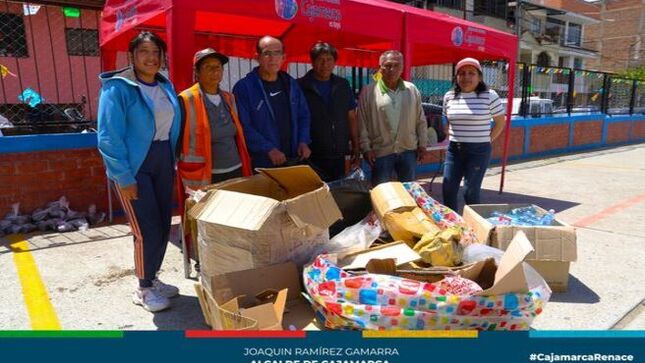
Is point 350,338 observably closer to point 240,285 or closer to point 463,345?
point 463,345

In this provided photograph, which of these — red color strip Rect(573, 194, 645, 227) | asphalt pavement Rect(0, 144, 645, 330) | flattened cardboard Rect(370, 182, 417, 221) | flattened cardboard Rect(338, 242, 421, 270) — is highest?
flattened cardboard Rect(370, 182, 417, 221)

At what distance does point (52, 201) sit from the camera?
16.1 feet

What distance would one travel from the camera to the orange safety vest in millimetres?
3008

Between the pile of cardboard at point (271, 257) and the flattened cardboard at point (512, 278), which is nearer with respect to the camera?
the flattened cardboard at point (512, 278)

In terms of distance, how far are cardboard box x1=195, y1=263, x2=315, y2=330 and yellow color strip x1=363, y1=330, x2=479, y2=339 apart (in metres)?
0.50

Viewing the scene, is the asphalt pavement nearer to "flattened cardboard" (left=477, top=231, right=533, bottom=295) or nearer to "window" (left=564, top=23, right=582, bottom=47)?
"flattened cardboard" (left=477, top=231, right=533, bottom=295)

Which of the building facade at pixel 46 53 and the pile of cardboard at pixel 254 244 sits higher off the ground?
the building facade at pixel 46 53

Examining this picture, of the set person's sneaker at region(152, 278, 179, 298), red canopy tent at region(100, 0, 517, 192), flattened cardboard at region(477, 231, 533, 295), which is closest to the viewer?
flattened cardboard at region(477, 231, 533, 295)

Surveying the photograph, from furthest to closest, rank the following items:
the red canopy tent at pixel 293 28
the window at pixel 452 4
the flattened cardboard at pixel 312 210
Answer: the window at pixel 452 4 < the red canopy tent at pixel 293 28 < the flattened cardboard at pixel 312 210

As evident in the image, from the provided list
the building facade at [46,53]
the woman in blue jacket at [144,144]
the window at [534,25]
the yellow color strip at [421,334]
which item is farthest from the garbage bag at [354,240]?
the window at [534,25]

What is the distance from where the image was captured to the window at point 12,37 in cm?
964

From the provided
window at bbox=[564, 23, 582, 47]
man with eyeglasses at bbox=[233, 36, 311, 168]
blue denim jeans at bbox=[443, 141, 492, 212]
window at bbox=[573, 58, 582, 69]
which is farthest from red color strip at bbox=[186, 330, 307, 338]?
window at bbox=[573, 58, 582, 69]

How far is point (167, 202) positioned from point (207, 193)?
0.50 metres

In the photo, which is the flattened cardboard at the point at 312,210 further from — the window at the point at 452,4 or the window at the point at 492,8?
the window at the point at 492,8
